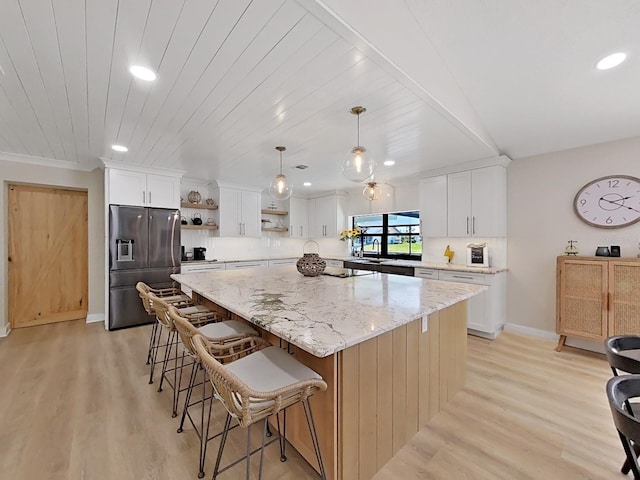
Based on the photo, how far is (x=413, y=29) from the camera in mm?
2021

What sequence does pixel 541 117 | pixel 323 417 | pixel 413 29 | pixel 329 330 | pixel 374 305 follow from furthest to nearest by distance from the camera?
pixel 541 117 < pixel 413 29 < pixel 374 305 < pixel 323 417 < pixel 329 330

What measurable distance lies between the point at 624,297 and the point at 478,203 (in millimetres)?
1859

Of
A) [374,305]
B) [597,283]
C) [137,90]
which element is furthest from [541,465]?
[137,90]

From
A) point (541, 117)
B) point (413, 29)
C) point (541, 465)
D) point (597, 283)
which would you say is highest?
point (413, 29)

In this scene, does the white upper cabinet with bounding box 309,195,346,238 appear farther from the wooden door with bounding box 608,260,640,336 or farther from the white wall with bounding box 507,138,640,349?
the wooden door with bounding box 608,260,640,336

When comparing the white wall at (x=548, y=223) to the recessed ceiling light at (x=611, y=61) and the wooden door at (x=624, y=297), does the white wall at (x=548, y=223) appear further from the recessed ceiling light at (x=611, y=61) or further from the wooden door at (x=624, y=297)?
the recessed ceiling light at (x=611, y=61)

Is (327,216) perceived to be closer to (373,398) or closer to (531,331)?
(531,331)

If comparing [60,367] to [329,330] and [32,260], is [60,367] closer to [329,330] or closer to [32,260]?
[32,260]

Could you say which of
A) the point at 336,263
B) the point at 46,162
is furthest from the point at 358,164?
the point at 46,162

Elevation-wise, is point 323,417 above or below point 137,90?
below

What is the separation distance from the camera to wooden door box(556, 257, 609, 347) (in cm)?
308

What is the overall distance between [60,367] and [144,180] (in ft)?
8.90

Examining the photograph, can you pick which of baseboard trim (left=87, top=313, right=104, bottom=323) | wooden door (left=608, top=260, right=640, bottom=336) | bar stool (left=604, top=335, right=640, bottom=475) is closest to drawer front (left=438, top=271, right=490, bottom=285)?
wooden door (left=608, top=260, right=640, bottom=336)

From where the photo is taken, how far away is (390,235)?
229 inches
